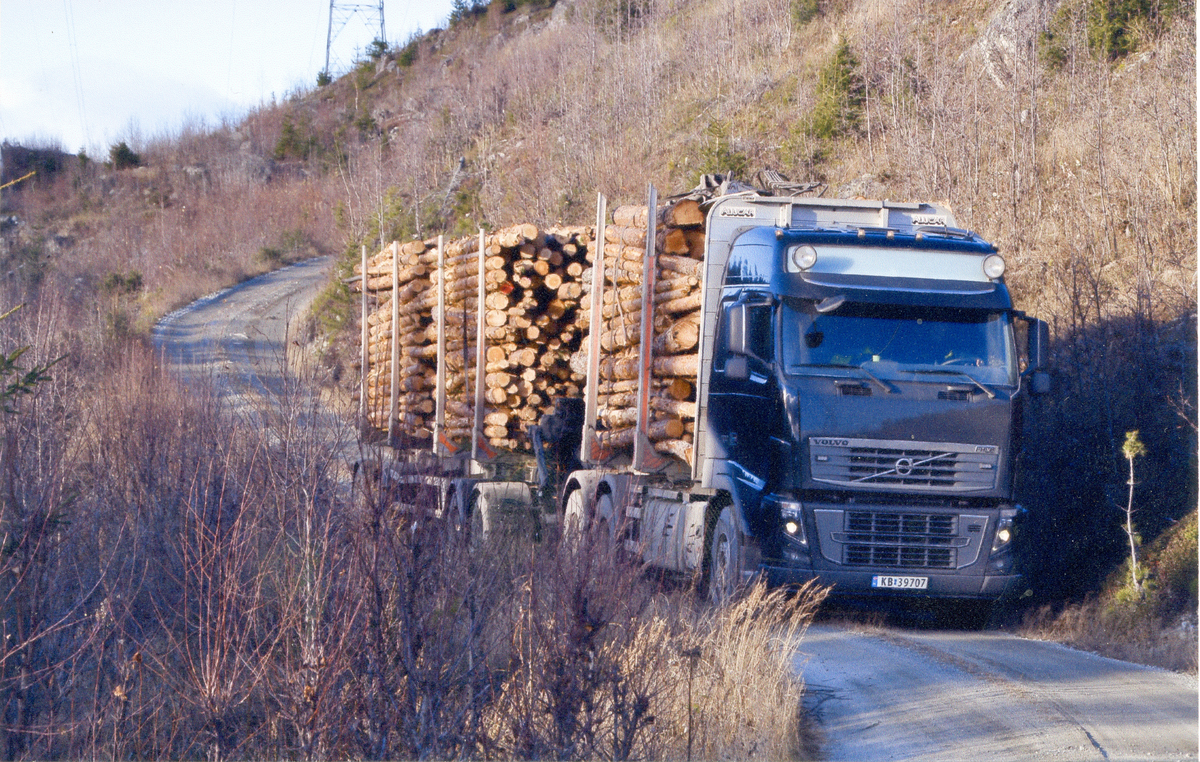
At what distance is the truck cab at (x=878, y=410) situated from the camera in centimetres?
934

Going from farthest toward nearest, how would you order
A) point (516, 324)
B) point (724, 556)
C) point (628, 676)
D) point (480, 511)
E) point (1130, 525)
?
point (516, 324), point (480, 511), point (1130, 525), point (724, 556), point (628, 676)

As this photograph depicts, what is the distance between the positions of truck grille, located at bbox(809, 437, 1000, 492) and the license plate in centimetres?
77

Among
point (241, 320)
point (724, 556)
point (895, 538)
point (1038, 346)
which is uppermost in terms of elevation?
point (241, 320)

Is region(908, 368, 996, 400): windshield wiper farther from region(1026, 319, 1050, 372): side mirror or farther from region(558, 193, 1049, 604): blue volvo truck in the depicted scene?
region(1026, 319, 1050, 372): side mirror

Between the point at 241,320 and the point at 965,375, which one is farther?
the point at 241,320

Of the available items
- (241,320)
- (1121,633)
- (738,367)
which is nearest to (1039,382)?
(1121,633)

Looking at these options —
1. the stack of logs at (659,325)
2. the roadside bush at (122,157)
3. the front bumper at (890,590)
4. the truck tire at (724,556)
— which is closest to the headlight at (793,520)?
the front bumper at (890,590)

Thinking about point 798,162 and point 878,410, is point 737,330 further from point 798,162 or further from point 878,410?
point 798,162

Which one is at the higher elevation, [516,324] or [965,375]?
[516,324]

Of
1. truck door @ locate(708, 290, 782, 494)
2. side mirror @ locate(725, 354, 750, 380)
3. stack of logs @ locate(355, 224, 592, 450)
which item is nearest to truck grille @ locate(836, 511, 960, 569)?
truck door @ locate(708, 290, 782, 494)

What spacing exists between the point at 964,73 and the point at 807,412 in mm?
16588

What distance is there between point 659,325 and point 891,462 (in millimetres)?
3113

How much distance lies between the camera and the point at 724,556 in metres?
10.0

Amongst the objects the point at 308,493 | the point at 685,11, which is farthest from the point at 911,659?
the point at 685,11
